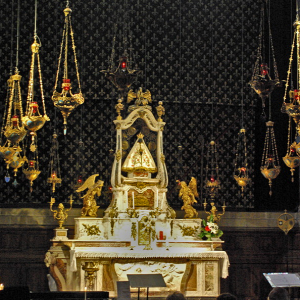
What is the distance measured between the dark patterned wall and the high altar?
1.45 meters

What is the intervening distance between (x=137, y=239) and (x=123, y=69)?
3.54 metres

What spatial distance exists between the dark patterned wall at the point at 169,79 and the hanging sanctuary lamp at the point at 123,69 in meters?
0.12

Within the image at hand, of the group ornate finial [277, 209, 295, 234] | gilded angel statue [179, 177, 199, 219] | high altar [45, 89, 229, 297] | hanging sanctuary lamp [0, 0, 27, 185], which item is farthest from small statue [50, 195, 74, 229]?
ornate finial [277, 209, 295, 234]

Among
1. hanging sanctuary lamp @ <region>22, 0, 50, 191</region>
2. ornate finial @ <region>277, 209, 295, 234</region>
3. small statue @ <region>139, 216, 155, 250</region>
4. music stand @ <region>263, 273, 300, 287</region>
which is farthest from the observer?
ornate finial @ <region>277, 209, 295, 234</region>

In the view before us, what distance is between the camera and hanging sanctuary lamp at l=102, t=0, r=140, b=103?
13180 millimetres

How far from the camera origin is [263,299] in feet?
49.8

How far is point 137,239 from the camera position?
45.8 ft

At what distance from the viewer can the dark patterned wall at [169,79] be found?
Result: 52.0ft

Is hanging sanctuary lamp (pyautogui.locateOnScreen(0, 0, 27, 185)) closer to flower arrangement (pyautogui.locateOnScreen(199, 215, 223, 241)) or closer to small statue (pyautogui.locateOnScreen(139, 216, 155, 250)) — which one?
small statue (pyautogui.locateOnScreen(139, 216, 155, 250))

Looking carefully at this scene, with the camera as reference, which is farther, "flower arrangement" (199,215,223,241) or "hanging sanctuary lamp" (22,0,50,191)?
"flower arrangement" (199,215,223,241)

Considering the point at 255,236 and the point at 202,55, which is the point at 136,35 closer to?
the point at 202,55

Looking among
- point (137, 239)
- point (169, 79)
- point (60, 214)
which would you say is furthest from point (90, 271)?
point (169, 79)

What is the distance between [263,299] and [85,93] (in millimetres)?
6312

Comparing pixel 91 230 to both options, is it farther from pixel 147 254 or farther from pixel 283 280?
pixel 283 280
